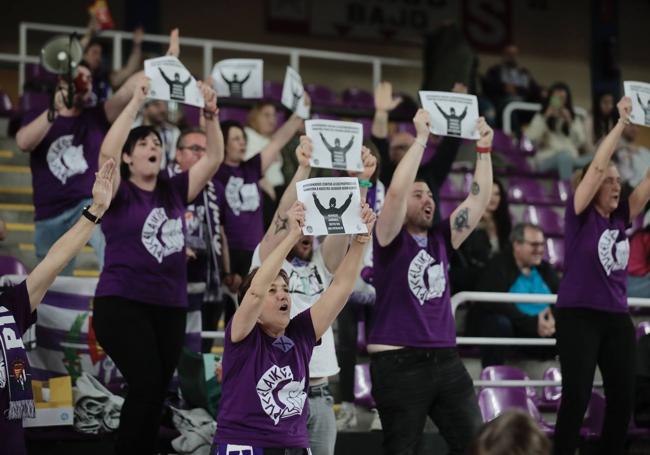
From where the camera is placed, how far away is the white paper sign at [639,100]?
225 inches

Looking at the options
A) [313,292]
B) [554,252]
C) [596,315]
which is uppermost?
[313,292]

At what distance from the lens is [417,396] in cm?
466

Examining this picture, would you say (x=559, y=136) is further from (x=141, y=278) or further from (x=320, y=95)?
(x=141, y=278)

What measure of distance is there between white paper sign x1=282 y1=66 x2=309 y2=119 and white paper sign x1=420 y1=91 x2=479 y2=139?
1.03 meters

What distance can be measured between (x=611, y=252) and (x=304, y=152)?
1610mm

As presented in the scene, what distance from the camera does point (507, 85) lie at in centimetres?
1218

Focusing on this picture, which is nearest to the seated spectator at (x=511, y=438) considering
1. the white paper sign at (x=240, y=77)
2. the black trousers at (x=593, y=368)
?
the black trousers at (x=593, y=368)

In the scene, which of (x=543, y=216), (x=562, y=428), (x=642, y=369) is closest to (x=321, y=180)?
(x=562, y=428)

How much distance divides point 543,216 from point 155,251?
564 centimetres

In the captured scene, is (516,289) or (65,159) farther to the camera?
(516,289)

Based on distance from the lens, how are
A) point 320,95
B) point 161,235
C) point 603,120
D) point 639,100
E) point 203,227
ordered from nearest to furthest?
point 161,235 → point 639,100 → point 203,227 → point 603,120 → point 320,95

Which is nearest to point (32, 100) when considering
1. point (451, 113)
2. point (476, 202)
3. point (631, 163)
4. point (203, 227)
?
point (203, 227)

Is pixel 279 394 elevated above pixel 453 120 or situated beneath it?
situated beneath

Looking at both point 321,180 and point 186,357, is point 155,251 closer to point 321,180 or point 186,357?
point 186,357
